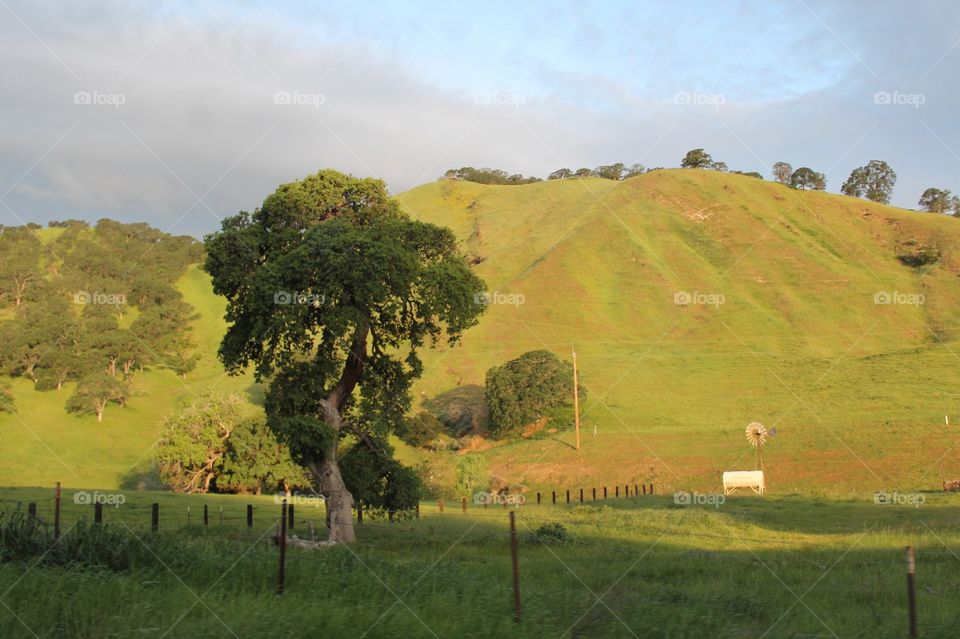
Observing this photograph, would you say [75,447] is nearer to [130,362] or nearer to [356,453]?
[130,362]

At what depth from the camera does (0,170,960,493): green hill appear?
72125 millimetres

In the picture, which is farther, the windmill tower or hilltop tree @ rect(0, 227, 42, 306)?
hilltop tree @ rect(0, 227, 42, 306)

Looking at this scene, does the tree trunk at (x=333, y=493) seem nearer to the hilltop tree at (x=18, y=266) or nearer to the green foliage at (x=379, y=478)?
the green foliage at (x=379, y=478)

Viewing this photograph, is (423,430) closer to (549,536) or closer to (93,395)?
(93,395)

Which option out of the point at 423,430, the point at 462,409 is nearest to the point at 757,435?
the point at 423,430

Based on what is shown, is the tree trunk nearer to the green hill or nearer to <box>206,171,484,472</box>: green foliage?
<box>206,171,484,472</box>: green foliage

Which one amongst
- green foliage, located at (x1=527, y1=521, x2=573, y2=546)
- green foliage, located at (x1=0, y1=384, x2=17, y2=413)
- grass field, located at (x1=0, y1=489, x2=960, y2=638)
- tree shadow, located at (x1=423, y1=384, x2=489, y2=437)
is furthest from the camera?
tree shadow, located at (x1=423, y1=384, x2=489, y2=437)

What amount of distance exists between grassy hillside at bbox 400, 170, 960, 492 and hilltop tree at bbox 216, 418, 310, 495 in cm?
2256

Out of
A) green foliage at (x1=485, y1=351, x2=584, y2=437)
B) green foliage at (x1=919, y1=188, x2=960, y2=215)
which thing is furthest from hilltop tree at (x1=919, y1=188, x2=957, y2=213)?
green foliage at (x1=485, y1=351, x2=584, y2=437)

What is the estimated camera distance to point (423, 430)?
3292 inches

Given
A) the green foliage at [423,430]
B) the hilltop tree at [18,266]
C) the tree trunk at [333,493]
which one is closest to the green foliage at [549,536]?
the tree trunk at [333,493]

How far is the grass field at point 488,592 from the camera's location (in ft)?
32.0

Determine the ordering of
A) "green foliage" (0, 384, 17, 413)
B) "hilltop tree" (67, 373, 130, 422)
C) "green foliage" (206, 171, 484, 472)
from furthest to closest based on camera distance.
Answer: "hilltop tree" (67, 373, 130, 422) < "green foliage" (0, 384, 17, 413) < "green foliage" (206, 171, 484, 472)

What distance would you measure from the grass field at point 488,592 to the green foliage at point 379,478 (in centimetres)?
223
